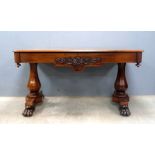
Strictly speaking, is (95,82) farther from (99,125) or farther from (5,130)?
(5,130)

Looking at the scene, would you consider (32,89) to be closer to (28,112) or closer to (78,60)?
(28,112)

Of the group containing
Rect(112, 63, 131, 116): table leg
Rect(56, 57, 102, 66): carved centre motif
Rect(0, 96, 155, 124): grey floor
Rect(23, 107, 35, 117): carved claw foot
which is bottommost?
Rect(0, 96, 155, 124): grey floor

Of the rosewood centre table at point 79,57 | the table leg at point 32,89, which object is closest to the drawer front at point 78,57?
the rosewood centre table at point 79,57

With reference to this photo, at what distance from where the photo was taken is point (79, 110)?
1.83 meters

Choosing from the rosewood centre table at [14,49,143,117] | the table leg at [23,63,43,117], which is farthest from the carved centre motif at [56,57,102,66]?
the table leg at [23,63,43,117]

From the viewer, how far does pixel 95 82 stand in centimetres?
221

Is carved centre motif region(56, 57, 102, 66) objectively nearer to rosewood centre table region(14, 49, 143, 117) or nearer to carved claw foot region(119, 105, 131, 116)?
rosewood centre table region(14, 49, 143, 117)

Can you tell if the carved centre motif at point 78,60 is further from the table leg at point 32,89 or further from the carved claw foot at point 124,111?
the carved claw foot at point 124,111

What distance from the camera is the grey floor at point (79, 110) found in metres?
1.60

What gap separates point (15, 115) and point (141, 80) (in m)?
1.45

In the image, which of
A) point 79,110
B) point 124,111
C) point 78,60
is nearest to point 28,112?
point 79,110

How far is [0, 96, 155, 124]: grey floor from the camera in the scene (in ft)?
5.27
